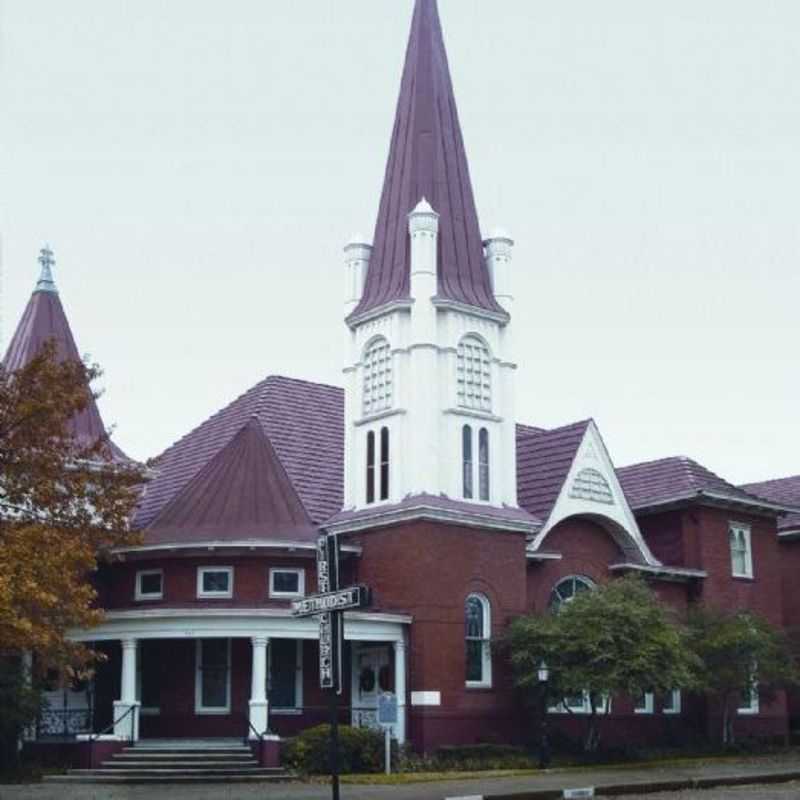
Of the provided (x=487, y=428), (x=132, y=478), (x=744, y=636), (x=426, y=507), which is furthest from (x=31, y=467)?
(x=744, y=636)

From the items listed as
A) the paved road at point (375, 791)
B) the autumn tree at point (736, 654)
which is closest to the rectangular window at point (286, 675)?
the paved road at point (375, 791)

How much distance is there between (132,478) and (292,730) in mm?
10576

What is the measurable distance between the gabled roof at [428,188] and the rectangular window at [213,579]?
26.3 ft

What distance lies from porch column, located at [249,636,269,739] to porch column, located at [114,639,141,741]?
2617 mm

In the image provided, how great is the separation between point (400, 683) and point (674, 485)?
44.1ft

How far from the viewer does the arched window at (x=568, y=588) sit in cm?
3956

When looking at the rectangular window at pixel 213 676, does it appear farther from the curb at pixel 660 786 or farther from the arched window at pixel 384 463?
the curb at pixel 660 786

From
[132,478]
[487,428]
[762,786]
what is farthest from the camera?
[487,428]

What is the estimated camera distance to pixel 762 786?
30.1 meters

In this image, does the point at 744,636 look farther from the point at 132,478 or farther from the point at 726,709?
the point at 132,478

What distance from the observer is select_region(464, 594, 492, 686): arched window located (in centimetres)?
3628

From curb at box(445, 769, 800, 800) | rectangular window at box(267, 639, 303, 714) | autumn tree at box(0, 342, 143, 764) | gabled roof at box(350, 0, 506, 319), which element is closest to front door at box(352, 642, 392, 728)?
rectangular window at box(267, 639, 303, 714)

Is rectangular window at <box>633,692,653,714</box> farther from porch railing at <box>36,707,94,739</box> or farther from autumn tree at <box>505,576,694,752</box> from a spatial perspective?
porch railing at <box>36,707,94,739</box>

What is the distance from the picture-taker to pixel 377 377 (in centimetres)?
3869
